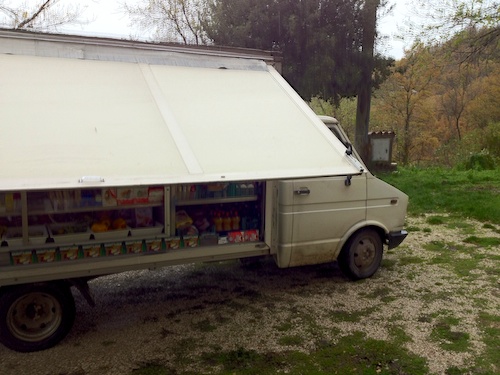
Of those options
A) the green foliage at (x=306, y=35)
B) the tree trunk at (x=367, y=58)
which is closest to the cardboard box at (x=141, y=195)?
the green foliage at (x=306, y=35)

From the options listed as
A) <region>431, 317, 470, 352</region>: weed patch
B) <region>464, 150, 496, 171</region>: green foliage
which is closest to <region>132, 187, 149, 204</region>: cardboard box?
<region>431, 317, 470, 352</region>: weed patch

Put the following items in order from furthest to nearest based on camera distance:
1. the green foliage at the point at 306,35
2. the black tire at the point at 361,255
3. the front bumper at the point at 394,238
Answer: the green foliage at the point at 306,35 < the front bumper at the point at 394,238 < the black tire at the point at 361,255

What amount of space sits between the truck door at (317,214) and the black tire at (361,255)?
23 cm

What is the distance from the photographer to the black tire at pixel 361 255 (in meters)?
5.79

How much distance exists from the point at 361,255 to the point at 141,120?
138 inches

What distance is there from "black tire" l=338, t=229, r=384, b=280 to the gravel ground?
147mm

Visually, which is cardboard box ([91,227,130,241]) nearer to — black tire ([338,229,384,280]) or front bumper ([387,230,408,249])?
black tire ([338,229,384,280])

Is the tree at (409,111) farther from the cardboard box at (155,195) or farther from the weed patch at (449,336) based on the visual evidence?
the cardboard box at (155,195)

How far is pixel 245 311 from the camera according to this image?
5.08 meters

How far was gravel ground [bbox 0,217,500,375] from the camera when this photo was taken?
162 inches

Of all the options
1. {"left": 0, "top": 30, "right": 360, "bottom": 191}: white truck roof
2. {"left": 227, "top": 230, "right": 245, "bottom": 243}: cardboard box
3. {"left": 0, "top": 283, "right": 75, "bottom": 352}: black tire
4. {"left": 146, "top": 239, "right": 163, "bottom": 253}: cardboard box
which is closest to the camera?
{"left": 0, "top": 30, "right": 360, "bottom": 191}: white truck roof

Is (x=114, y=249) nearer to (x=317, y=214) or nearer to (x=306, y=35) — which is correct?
(x=317, y=214)

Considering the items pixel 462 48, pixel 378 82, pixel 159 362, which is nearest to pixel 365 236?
pixel 159 362

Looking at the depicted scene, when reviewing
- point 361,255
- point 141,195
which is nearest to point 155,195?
point 141,195
